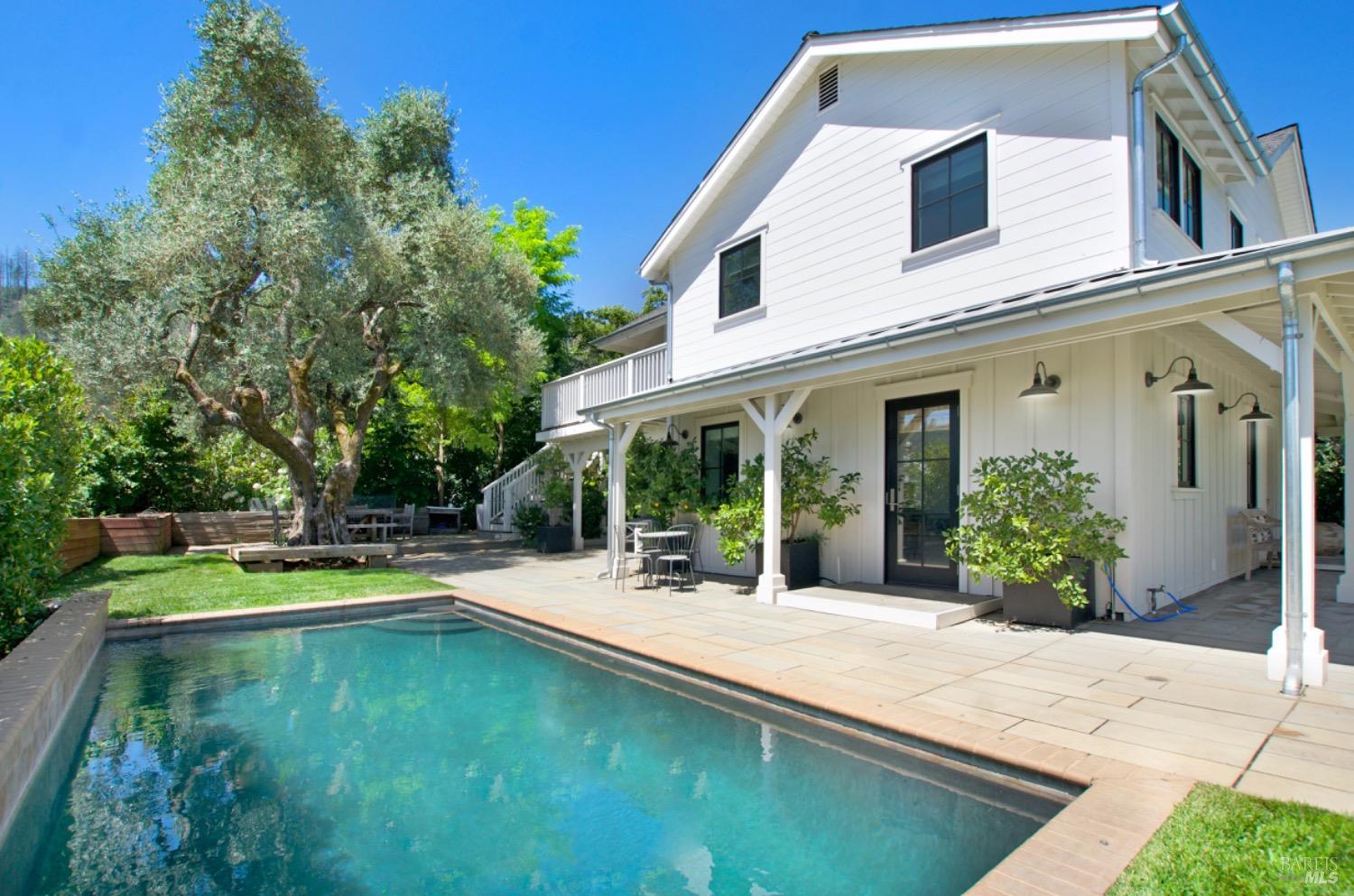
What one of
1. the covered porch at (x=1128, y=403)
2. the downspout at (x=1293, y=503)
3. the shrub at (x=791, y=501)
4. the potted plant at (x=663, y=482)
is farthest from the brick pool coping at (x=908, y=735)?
the potted plant at (x=663, y=482)

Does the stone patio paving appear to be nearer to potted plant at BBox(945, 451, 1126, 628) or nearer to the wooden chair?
potted plant at BBox(945, 451, 1126, 628)

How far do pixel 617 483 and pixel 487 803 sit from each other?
6709 mm

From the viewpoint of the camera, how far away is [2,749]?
288 cm

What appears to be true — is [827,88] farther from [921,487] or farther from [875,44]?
[921,487]

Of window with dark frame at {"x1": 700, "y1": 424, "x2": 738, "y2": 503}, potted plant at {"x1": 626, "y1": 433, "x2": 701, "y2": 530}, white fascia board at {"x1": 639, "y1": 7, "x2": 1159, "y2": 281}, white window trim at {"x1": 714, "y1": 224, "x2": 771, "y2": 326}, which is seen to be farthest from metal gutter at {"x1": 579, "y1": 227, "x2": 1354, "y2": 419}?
potted plant at {"x1": 626, "y1": 433, "x2": 701, "y2": 530}

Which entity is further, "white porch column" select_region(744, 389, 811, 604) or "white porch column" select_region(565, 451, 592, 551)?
"white porch column" select_region(565, 451, 592, 551)

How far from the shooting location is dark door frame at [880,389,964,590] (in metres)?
7.55

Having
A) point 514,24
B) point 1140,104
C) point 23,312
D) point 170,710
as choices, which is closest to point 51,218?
point 23,312

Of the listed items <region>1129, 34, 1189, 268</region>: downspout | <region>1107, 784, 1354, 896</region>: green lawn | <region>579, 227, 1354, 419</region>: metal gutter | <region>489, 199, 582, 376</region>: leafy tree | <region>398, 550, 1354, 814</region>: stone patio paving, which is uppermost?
<region>489, 199, 582, 376</region>: leafy tree

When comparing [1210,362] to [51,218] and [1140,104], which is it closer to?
[1140,104]

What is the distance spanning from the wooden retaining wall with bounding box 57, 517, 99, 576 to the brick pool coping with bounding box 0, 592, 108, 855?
5.00 metres

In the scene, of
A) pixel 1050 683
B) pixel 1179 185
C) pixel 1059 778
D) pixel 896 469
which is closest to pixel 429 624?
pixel 896 469

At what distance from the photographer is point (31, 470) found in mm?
5500

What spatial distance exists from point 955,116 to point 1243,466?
6.22m
